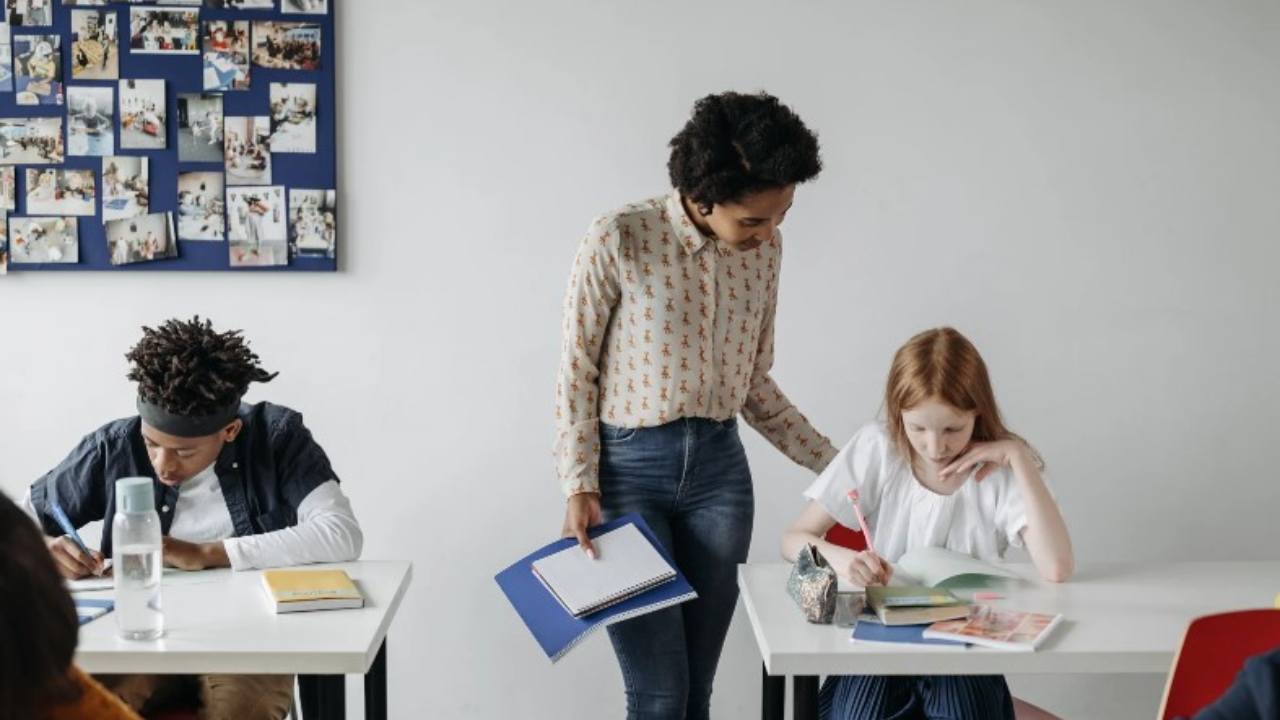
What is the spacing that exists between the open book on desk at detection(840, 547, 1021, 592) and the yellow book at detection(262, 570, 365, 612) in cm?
77

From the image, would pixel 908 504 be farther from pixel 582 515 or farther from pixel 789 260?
pixel 789 260

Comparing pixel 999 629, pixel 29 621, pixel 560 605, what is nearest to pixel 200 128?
pixel 560 605

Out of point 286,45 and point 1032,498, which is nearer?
point 1032,498

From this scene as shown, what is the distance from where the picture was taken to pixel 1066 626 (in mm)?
1947

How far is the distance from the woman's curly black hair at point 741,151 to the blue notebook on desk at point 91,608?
1106 mm

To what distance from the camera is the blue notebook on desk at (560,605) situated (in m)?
2.05

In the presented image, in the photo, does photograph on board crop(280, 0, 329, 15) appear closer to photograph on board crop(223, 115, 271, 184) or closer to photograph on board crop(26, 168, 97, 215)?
photograph on board crop(223, 115, 271, 184)

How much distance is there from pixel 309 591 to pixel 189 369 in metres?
0.49

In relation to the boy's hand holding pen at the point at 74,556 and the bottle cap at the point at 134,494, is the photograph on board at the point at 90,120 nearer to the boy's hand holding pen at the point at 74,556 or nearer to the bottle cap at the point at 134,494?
the boy's hand holding pen at the point at 74,556

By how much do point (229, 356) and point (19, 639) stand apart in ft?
4.68

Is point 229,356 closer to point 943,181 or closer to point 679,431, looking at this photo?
point 679,431

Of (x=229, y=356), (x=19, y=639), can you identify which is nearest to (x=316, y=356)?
(x=229, y=356)

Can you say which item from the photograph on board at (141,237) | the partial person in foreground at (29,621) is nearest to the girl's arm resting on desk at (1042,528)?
the partial person in foreground at (29,621)

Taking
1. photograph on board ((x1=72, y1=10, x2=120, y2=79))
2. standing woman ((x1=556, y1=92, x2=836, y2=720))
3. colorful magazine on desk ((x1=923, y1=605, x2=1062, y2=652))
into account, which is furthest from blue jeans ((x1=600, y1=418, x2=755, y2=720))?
photograph on board ((x1=72, y1=10, x2=120, y2=79))
